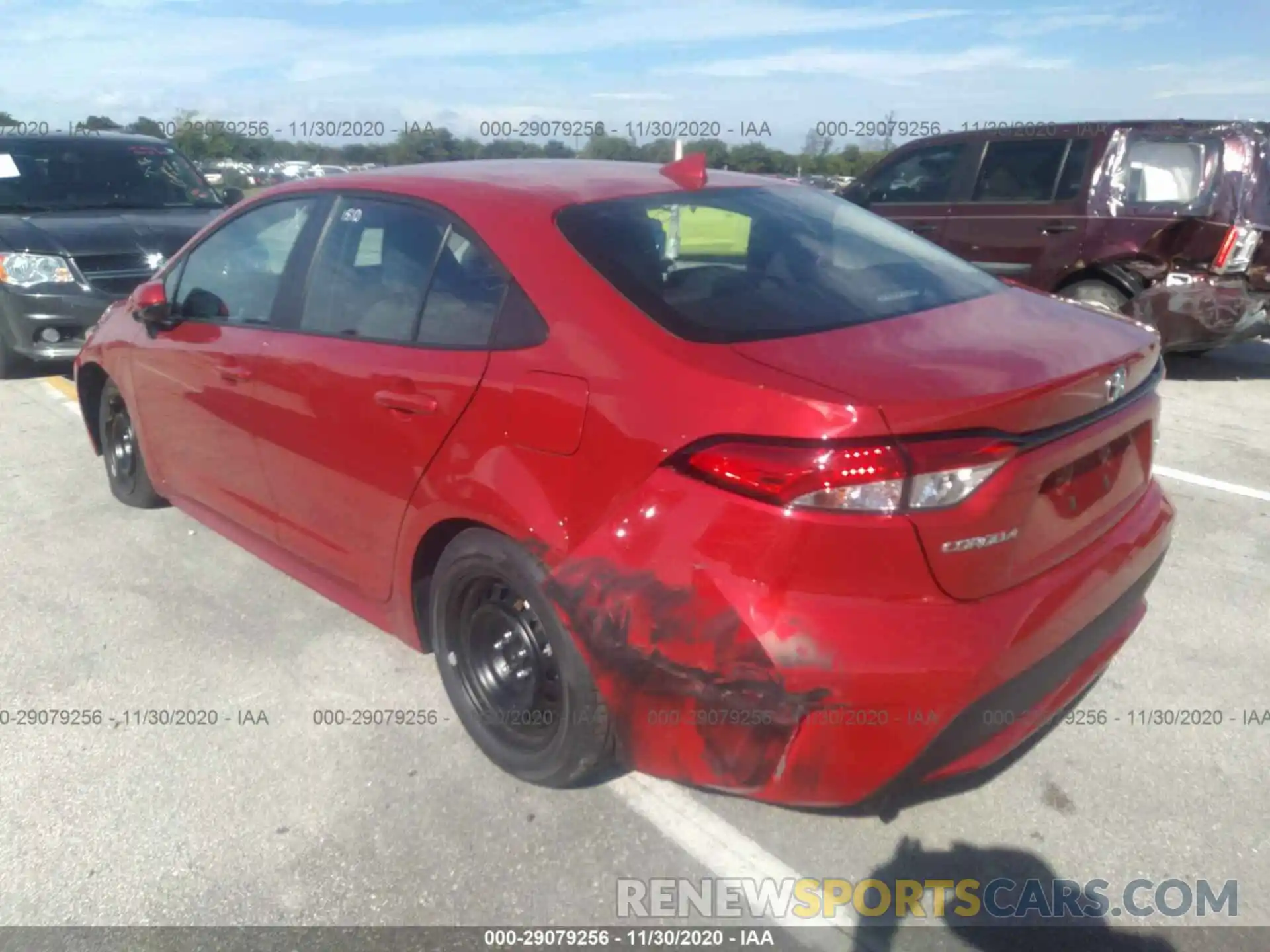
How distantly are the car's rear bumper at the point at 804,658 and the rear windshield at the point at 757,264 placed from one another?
54cm

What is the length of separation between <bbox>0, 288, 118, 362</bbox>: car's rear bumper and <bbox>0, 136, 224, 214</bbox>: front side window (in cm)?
102

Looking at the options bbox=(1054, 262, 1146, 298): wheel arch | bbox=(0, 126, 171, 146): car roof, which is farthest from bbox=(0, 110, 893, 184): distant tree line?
bbox=(1054, 262, 1146, 298): wheel arch

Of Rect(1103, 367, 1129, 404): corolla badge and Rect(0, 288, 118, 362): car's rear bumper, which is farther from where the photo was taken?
Rect(0, 288, 118, 362): car's rear bumper

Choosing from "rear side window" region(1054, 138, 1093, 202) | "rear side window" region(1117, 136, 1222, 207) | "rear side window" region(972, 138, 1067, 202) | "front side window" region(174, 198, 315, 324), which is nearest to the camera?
"front side window" region(174, 198, 315, 324)

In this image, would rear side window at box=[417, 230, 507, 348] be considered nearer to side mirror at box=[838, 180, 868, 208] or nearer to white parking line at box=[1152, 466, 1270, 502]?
white parking line at box=[1152, 466, 1270, 502]

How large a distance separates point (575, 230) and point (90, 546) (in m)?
3.08

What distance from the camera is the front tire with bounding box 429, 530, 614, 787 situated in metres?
2.56

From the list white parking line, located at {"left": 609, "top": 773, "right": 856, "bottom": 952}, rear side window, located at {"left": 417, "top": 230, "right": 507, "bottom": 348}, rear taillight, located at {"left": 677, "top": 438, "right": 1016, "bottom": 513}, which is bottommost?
white parking line, located at {"left": 609, "top": 773, "right": 856, "bottom": 952}

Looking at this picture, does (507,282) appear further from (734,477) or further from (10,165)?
(10,165)

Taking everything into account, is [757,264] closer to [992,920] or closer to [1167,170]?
[992,920]

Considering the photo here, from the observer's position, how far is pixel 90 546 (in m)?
4.67

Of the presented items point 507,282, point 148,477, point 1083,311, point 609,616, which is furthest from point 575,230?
point 148,477

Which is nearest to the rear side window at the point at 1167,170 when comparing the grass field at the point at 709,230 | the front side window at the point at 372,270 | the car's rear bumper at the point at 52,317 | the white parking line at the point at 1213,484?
the white parking line at the point at 1213,484

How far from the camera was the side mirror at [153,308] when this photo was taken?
4066 mm
